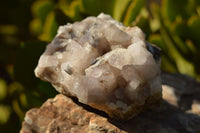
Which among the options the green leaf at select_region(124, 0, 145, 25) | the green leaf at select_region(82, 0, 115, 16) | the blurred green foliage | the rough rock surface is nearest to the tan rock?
the rough rock surface

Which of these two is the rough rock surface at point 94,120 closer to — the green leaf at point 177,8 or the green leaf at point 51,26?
the green leaf at point 51,26

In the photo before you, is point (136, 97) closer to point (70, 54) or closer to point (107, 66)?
point (107, 66)

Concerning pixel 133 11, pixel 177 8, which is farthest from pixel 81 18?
pixel 177 8

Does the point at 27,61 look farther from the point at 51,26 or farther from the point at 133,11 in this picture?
the point at 133,11

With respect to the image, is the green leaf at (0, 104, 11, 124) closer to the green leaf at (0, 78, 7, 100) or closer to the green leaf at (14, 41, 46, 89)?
the green leaf at (0, 78, 7, 100)

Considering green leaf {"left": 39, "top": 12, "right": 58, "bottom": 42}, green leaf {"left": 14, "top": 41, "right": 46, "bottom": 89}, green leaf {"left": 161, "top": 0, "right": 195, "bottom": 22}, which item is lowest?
green leaf {"left": 14, "top": 41, "right": 46, "bottom": 89}

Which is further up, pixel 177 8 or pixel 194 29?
pixel 177 8
